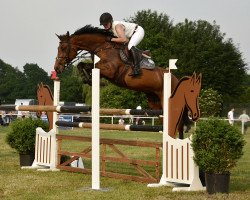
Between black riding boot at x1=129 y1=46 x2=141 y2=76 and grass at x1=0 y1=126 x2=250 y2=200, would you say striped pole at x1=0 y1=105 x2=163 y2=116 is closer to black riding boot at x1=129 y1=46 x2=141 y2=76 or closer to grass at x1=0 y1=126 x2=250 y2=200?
black riding boot at x1=129 y1=46 x2=141 y2=76

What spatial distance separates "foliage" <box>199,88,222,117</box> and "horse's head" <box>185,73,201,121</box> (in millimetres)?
31274

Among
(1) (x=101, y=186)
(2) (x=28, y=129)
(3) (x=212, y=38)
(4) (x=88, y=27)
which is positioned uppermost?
(3) (x=212, y=38)

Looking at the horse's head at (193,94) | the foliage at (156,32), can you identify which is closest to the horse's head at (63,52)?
the horse's head at (193,94)

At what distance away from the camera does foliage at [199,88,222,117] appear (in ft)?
125

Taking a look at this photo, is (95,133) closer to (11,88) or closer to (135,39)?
(135,39)

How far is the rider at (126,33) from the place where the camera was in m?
7.34

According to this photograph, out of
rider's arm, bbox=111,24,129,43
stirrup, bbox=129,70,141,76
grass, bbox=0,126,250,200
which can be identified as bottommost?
grass, bbox=0,126,250,200

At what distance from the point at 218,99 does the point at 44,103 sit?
103 feet

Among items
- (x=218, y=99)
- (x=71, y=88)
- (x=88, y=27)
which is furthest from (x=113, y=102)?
(x=88, y=27)

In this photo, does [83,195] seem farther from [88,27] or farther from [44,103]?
[44,103]

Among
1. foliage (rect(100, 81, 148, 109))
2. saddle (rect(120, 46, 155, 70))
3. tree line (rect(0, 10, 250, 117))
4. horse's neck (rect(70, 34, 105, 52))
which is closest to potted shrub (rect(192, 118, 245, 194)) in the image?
saddle (rect(120, 46, 155, 70))

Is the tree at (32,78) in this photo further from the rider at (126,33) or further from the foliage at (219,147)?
the foliage at (219,147)

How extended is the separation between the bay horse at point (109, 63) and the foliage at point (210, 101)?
99.7 feet

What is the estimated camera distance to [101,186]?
7098 millimetres
